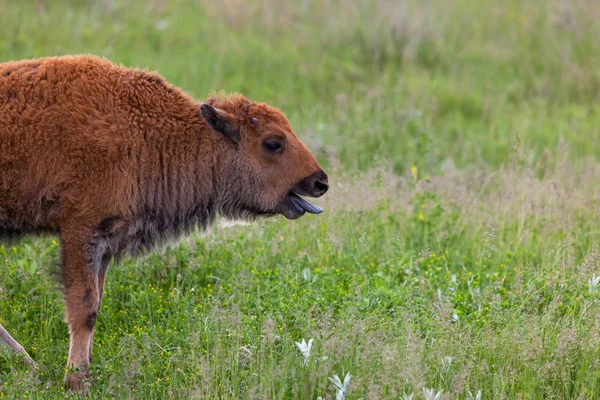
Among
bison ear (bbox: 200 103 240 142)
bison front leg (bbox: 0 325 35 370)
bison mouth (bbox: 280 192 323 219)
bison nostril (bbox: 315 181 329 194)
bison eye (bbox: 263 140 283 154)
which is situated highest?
bison ear (bbox: 200 103 240 142)

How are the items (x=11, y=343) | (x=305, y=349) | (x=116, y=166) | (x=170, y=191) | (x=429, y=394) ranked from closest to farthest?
(x=429, y=394) < (x=305, y=349) < (x=116, y=166) < (x=11, y=343) < (x=170, y=191)

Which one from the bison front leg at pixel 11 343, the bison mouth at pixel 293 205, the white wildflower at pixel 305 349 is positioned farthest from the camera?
the bison mouth at pixel 293 205

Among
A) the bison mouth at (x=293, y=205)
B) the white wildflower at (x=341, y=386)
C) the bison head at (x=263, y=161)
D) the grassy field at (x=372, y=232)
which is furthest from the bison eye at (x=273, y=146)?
the white wildflower at (x=341, y=386)

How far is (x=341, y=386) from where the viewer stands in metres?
4.80

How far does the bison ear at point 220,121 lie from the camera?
5.70 meters

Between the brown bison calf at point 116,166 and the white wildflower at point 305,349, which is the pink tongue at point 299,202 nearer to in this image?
the brown bison calf at point 116,166

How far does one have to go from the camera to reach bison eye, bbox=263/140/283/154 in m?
5.86

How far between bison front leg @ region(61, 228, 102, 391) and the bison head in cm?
→ 106

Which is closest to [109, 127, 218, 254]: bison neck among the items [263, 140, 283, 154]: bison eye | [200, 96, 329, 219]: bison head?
[200, 96, 329, 219]: bison head

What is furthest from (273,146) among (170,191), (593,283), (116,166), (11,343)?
(593,283)

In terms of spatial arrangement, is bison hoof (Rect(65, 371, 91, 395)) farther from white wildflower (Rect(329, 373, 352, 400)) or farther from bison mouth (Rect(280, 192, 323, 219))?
bison mouth (Rect(280, 192, 323, 219))

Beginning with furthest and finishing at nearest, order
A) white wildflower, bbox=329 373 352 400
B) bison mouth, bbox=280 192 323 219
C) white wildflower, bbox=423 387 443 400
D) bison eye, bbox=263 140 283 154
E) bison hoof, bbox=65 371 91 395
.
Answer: bison mouth, bbox=280 192 323 219
bison eye, bbox=263 140 283 154
bison hoof, bbox=65 371 91 395
white wildflower, bbox=329 373 352 400
white wildflower, bbox=423 387 443 400

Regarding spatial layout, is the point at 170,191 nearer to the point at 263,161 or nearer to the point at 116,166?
the point at 116,166

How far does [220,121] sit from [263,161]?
406 mm
